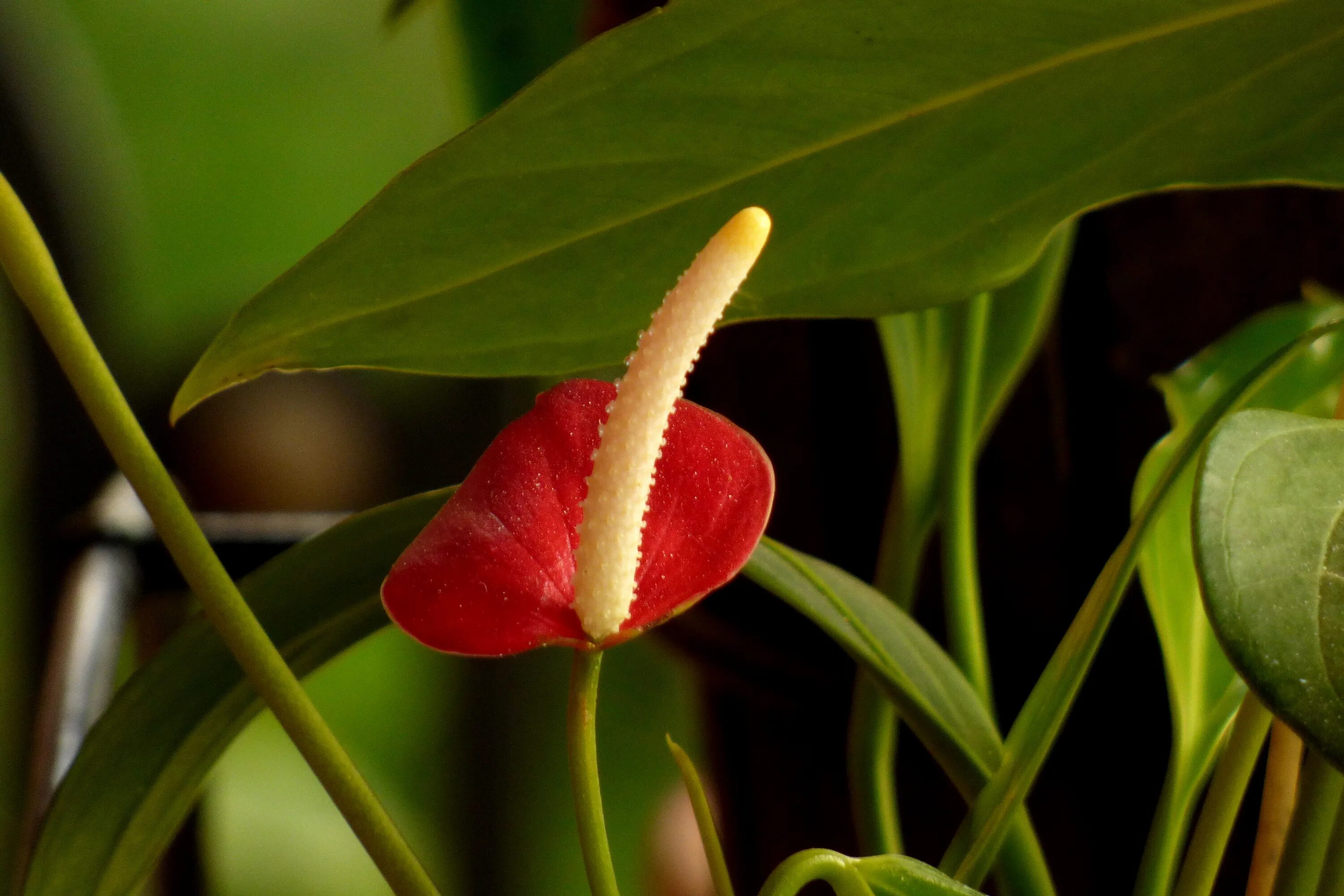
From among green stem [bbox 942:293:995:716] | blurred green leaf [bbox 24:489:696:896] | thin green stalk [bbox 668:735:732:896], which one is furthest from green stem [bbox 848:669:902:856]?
blurred green leaf [bbox 24:489:696:896]

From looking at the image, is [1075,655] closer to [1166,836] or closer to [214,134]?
[1166,836]

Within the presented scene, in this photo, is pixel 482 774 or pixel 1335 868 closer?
pixel 1335 868

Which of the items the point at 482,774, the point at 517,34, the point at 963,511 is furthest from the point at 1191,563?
the point at 482,774

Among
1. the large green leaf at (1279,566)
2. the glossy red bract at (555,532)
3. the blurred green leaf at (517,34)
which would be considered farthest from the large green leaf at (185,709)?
the blurred green leaf at (517,34)

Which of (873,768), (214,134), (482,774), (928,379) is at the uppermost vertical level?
(214,134)

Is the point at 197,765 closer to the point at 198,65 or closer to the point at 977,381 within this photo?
the point at 977,381

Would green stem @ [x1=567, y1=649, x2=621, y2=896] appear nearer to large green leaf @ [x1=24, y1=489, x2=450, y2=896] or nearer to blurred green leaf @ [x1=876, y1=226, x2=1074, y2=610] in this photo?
large green leaf @ [x1=24, y1=489, x2=450, y2=896]
